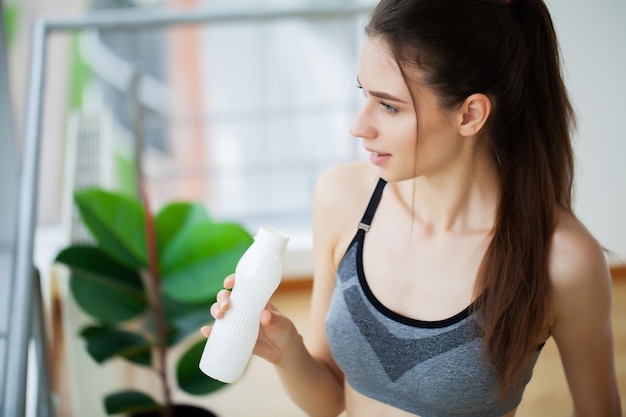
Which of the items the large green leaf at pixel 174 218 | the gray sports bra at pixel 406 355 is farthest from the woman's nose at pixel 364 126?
the large green leaf at pixel 174 218

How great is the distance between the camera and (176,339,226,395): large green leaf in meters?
1.68

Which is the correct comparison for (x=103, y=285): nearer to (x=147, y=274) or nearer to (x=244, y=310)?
(x=147, y=274)

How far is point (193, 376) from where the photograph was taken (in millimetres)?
1691

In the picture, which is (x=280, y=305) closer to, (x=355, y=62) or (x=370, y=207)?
(x=355, y=62)

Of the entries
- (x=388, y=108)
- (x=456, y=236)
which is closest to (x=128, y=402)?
(x=456, y=236)

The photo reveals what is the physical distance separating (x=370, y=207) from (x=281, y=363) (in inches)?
12.0

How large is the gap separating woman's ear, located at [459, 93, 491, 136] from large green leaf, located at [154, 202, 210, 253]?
0.81m

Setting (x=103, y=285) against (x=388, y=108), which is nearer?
(x=388, y=108)

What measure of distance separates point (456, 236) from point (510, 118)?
213 millimetres

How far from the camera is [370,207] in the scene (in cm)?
126

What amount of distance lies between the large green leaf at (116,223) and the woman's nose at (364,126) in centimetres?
80

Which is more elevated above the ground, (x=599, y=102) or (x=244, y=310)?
(x=599, y=102)

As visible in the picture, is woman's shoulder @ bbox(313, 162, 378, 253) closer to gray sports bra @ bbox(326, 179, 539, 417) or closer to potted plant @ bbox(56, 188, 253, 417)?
gray sports bra @ bbox(326, 179, 539, 417)

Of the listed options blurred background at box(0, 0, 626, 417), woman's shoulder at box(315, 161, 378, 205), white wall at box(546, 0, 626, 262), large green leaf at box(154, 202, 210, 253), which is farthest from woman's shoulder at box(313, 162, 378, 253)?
white wall at box(546, 0, 626, 262)
